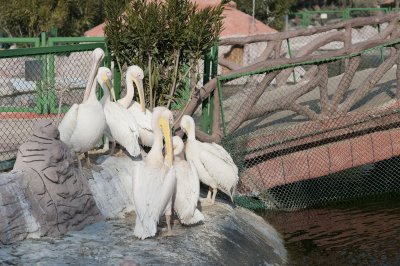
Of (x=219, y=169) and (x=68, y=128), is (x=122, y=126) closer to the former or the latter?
(x=68, y=128)

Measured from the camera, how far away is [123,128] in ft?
31.8

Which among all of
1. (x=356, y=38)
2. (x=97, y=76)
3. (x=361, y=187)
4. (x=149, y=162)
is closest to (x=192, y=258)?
(x=149, y=162)

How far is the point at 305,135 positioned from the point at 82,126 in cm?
384

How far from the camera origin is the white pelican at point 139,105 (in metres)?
10.2

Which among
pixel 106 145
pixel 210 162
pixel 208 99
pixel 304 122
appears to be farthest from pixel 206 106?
pixel 210 162

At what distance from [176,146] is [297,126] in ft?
9.68

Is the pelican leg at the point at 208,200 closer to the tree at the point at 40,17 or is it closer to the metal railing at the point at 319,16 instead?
the tree at the point at 40,17

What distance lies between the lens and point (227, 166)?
9.94 meters

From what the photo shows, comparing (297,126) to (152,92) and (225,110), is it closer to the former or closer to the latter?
(225,110)

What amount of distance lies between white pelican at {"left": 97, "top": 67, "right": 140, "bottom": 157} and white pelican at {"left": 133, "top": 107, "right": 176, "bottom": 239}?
946mm

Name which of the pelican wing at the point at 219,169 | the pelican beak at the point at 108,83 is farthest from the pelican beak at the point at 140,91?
the pelican wing at the point at 219,169

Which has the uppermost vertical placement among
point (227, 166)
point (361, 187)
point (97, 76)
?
point (97, 76)

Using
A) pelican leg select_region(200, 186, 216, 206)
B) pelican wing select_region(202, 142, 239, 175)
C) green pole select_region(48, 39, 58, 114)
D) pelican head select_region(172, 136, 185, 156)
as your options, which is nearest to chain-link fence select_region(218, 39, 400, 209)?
pelican leg select_region(200, 186, 216, 206)

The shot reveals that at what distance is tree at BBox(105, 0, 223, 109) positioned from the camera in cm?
1081
